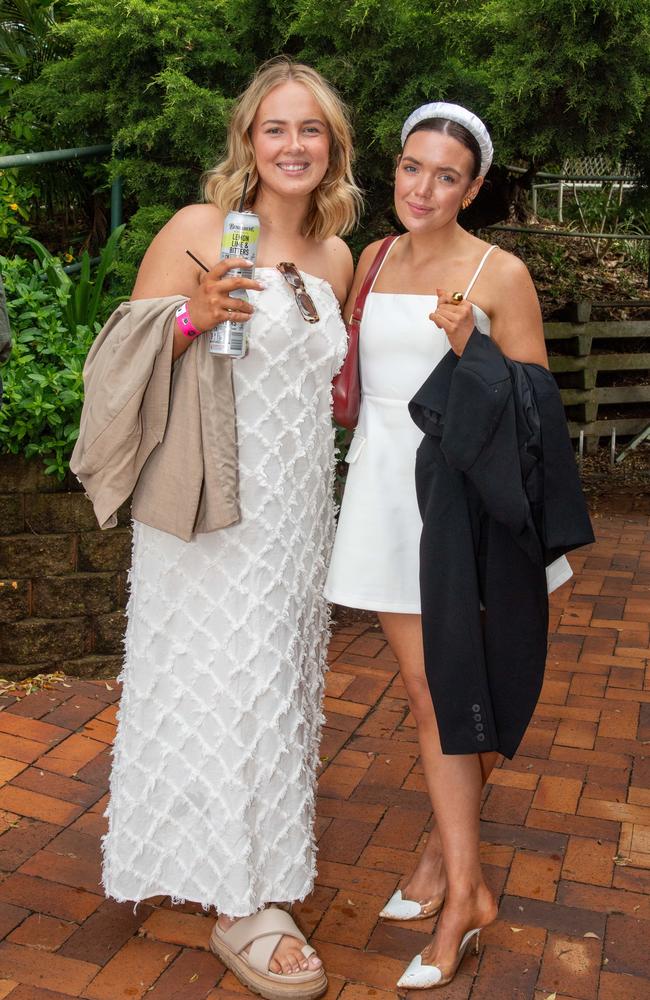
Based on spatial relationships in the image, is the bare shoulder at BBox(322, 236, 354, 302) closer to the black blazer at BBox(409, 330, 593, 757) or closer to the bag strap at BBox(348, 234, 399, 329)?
the bag strap at BBox(348, 234, 399, 329)

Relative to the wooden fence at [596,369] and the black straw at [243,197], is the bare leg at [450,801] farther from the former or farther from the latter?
the wooden fence at [596,369]

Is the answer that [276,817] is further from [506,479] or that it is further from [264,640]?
[506,479]

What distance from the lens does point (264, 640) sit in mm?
2670

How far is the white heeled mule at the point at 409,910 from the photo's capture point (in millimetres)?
2984

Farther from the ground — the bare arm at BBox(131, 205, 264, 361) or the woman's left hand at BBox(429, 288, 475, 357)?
the bare arm at BBox(131, 205, 264, 361)

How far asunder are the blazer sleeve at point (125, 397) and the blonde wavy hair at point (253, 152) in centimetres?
32

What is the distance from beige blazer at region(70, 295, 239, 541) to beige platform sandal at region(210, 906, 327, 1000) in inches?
39.0

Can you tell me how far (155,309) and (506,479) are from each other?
854 mm

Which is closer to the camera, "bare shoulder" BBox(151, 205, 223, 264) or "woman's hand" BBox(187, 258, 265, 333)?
"woman's hand" BBox(187, 258, 265, 333)

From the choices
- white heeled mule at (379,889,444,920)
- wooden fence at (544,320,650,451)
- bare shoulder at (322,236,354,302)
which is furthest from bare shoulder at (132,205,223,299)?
wooden fence at (544,320,650,451)

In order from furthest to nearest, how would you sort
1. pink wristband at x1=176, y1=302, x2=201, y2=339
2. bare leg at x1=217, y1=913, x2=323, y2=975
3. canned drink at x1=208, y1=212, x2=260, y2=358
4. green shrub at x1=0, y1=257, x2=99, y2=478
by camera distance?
green shrub at x1=0, y1=257, x2=99, y2=478
bare leg at x1=217, y1=913, x2=323, y2=975
pink wristband at x1=176, y1=302, x2=201, y2=339
canned drink at x1=208, y1=212, x2=260, y2=358

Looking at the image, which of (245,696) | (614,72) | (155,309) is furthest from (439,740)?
(614,72)

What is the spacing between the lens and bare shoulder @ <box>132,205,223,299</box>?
2.56 metres

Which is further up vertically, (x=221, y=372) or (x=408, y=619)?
(x=221, y=372)
